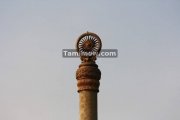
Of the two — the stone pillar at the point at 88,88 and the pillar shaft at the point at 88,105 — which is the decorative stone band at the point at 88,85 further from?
the pillar shaft at the point at 88,105

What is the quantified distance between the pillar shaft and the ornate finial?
3.26 m

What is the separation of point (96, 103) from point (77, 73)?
10.4 ft

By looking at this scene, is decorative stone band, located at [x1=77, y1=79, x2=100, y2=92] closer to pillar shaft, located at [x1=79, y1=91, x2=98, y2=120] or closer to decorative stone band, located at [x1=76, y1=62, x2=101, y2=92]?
decorative stone band, located at [x1=76, y1=62, x2=101, y2=92]

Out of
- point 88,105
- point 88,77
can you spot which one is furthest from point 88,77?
point 88,105

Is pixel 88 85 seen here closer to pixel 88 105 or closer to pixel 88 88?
pixel 88 88

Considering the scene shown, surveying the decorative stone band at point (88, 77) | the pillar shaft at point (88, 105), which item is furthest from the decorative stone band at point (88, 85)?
the pillar shaft at point (88, 105)

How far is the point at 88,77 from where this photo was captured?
1114 inches

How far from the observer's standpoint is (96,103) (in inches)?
1096

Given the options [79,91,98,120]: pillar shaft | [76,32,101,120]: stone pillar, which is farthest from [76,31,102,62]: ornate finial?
[79,91,98,120]: pillar shaft

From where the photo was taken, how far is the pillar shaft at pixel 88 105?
27.2 m

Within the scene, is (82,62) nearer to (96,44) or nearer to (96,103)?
(96,44)

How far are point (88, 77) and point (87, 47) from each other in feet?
9.38

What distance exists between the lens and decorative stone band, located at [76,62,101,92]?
28.0 meters

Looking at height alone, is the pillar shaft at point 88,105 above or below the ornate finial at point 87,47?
below
